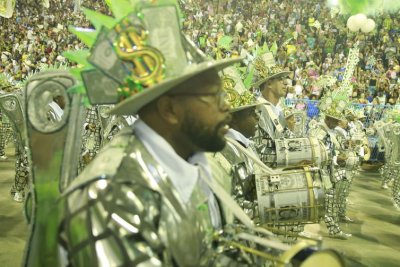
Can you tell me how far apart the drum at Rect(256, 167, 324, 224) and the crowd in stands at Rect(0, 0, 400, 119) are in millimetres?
11126

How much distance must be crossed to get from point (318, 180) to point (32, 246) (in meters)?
2.04

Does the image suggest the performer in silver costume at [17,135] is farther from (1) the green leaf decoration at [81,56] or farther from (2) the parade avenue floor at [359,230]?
(1) the green leaf decoration at [81,56]

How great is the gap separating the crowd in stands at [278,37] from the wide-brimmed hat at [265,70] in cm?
862

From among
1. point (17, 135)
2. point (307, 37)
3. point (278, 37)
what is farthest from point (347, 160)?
point (278, 37)

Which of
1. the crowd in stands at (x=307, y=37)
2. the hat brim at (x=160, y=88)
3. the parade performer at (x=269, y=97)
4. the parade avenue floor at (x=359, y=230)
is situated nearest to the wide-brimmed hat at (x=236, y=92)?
the parade performer at (x=269, y=97)

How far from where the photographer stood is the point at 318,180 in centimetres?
323

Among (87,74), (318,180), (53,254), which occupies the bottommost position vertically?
(318,180)

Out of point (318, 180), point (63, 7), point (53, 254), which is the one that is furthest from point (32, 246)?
point (63, 7)

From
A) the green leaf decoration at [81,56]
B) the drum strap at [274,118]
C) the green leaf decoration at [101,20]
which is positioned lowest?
the drum strap at [274,118]

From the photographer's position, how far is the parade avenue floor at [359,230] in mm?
5281

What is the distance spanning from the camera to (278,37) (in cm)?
2070

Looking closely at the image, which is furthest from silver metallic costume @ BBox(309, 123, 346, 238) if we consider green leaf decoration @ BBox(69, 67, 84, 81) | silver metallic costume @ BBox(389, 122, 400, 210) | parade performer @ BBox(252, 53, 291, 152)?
green leaf decoration @ BBox(69, 67, 84, 81)

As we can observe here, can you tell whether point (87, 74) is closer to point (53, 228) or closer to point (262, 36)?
point (53, 228)

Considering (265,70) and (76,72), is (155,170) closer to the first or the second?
(76,72)
